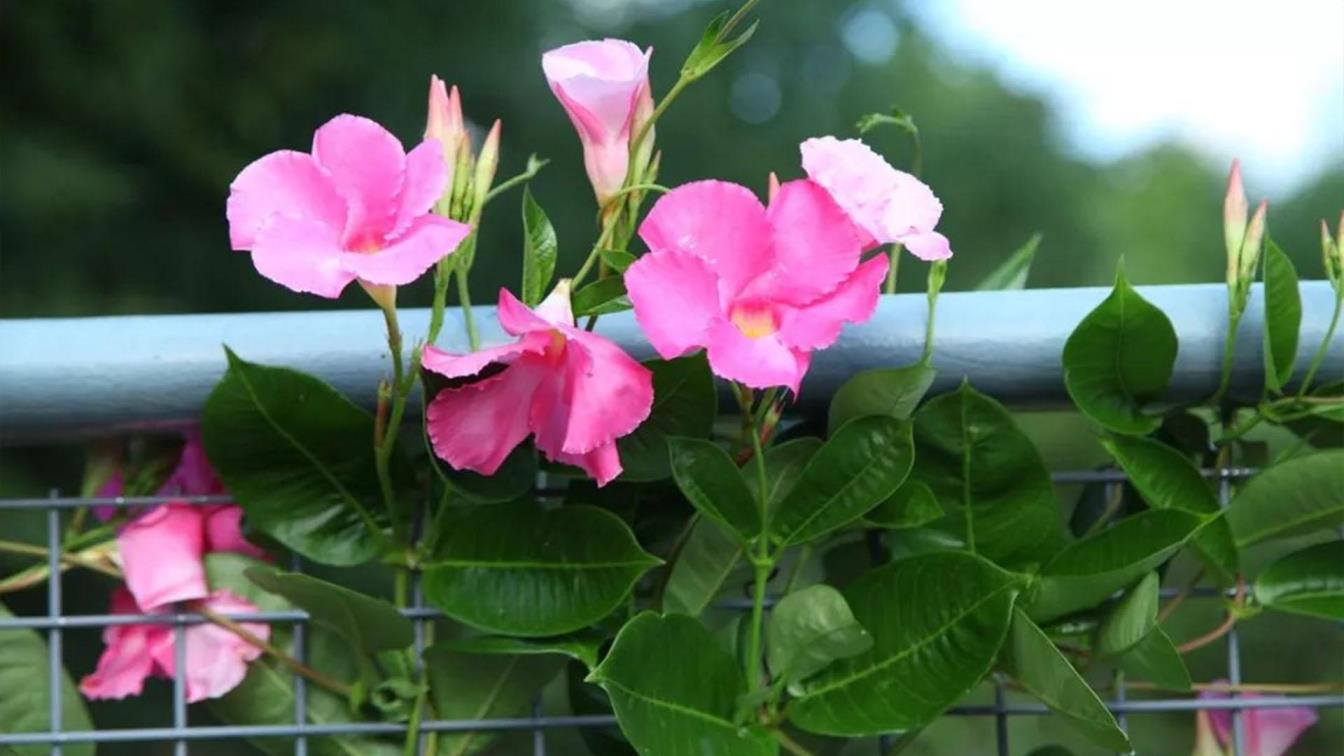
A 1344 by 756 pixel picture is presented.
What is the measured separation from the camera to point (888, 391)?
1.68 feet

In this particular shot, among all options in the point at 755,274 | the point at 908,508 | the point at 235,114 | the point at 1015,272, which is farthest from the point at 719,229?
the point at 235,114

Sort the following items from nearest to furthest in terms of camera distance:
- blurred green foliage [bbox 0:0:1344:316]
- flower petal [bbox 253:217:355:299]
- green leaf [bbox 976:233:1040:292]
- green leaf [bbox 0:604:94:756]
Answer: flower petal [bbox 253:217:355:299] → green leaf [bbox 0:604:94:756] → green leaf [bbox 976:233:1040:292] → blurred green foliage [bbox 0:0:1344:316]

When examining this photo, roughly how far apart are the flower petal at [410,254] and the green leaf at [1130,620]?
0.26 metres

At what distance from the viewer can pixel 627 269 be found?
467 millimetres

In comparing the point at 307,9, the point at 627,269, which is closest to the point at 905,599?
the point at 627,269

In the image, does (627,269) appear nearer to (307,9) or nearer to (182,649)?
(182,649)

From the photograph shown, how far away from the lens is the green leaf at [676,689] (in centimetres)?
47

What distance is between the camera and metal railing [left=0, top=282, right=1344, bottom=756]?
0.52 meters

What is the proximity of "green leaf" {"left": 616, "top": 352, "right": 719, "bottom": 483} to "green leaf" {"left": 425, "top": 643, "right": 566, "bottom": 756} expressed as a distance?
76 mm

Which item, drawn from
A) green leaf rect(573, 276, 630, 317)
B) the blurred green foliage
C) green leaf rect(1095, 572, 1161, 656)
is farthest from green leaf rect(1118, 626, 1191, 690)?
the blurred green foliage

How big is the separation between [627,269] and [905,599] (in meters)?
0.14

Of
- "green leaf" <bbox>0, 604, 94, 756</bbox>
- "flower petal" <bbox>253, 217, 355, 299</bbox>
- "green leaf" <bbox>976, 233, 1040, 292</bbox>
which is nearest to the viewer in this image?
"flower petal" <bbox>253, 217, 355, 299</bbox>

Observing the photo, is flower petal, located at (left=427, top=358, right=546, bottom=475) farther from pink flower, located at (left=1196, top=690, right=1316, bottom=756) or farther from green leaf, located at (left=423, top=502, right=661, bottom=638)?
pink flower, located at (left=1196, top=690, right=1316, bottom=756)

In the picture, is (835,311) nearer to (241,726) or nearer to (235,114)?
(241,726)
